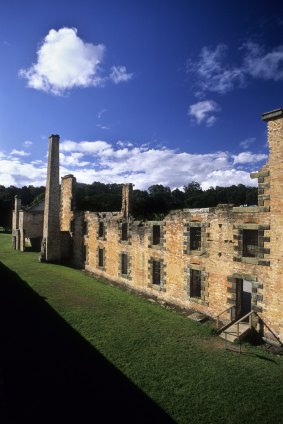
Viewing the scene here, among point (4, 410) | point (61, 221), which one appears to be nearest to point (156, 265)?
point (4, 410)

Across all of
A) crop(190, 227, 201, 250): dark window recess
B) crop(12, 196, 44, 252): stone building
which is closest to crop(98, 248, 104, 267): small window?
crop(190, 227, 201, 250): dark window recess

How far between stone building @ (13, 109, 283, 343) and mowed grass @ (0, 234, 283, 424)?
1.51 meters

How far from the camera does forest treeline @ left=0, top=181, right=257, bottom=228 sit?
7212cm

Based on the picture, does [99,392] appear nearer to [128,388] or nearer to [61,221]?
[128,388]

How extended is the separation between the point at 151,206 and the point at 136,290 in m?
57.8

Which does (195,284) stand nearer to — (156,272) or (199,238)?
(199,238)

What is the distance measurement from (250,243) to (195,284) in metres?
4.07

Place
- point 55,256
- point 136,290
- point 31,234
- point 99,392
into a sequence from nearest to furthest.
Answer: point 99,392, point 136,290, point 55,256, point 31,234

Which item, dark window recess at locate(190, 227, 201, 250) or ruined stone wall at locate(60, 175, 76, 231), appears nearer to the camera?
dark window recess at locate(190, 227, 201, 250)

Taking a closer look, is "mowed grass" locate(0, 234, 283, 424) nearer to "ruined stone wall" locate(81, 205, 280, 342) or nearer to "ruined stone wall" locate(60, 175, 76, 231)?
"ruined stone wall" locate(81, 205, 280, 342)

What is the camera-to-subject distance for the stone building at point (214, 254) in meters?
13.0

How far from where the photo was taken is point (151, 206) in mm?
78500

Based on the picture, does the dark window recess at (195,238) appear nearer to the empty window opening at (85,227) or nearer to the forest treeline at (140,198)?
the empty window opening at (85,227)

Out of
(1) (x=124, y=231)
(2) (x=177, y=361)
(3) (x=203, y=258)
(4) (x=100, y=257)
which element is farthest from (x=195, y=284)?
(4) (x=100, y=257)
